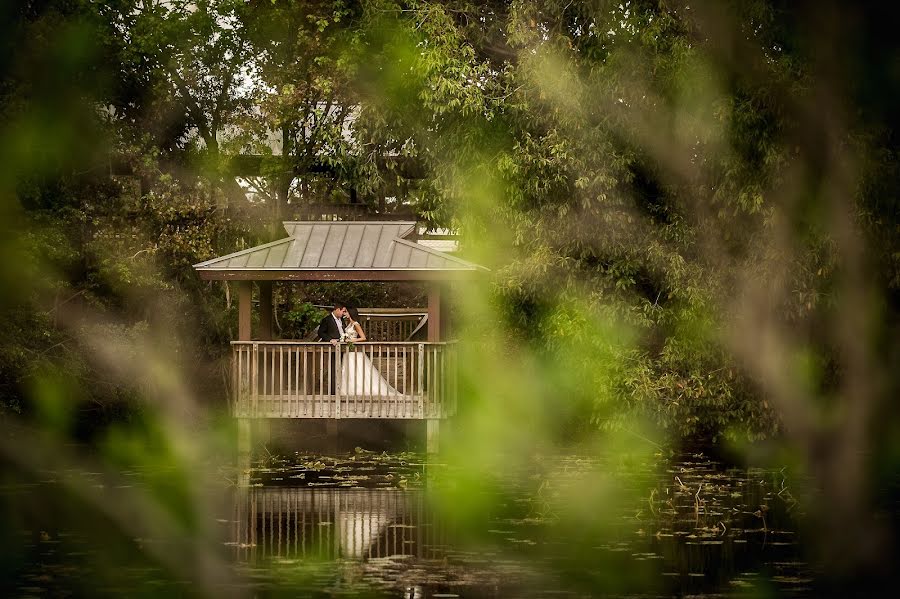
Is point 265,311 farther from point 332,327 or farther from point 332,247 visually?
point 332,247

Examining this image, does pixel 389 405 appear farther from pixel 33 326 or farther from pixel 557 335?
pixel 33 326

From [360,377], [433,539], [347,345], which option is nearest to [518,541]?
[433,539]

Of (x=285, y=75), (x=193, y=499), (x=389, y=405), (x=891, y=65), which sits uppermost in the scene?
(x=285, y=75)

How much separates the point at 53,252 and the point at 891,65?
14.2m

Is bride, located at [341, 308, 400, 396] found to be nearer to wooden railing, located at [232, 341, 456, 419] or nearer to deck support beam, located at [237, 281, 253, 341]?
wooden railing, located at [232, 341, 456, 419]

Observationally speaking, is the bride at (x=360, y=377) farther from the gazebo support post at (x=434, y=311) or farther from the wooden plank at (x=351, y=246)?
the wooden plank at (x=351, y=246)

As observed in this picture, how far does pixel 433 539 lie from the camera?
13.6 metres

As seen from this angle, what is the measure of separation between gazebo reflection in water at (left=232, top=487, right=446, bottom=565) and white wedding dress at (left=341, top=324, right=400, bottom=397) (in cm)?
488

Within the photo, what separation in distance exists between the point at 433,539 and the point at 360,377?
1011 centimetres

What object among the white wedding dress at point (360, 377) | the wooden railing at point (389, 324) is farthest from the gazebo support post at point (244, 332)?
the wooden railing at point (389, 324)

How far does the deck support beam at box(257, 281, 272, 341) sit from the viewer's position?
2492 cm

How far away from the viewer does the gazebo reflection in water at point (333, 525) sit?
42.4ft

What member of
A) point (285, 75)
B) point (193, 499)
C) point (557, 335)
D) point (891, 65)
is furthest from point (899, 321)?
point (285, 75)

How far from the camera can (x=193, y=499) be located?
55.3 feet
